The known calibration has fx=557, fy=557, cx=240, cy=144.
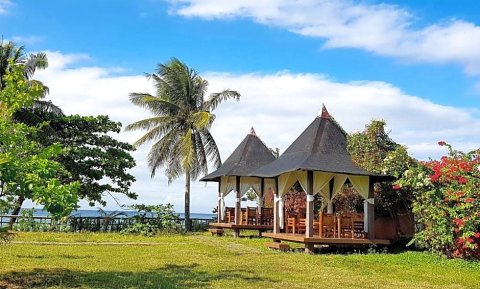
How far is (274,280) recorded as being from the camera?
11383mm

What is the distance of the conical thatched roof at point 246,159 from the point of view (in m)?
25.1

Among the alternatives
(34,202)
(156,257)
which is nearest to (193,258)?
(156,257)

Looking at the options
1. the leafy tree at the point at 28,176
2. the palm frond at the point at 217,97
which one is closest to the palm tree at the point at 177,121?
the palm frond at the point at 217,97

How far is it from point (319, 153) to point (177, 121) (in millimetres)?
13305

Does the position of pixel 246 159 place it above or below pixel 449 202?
above

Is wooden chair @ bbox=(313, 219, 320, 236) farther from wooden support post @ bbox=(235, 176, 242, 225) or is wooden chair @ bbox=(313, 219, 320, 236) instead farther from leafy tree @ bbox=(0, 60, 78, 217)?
leafy tree @ bbox=(0, 60, 78, 217)

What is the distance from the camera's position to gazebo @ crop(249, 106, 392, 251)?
16734mm

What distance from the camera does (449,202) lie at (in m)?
15.8

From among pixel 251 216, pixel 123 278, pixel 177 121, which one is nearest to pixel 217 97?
pixel 177 121

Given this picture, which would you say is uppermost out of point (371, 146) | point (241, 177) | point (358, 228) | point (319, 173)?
point (371, 146)

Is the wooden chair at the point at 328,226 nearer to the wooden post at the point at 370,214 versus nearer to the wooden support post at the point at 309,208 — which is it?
the wooden support post at the point at 309,208

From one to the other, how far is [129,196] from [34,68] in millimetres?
7063

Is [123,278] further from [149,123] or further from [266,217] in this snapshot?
[149,123]

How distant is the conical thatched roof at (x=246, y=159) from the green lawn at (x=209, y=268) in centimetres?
747
